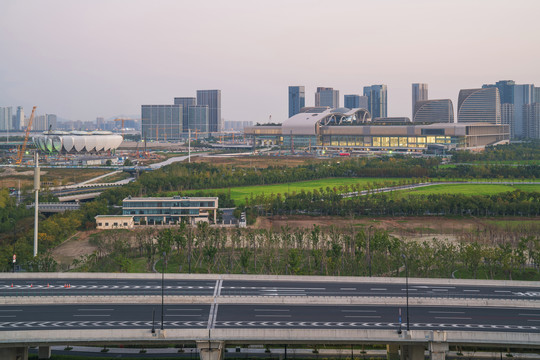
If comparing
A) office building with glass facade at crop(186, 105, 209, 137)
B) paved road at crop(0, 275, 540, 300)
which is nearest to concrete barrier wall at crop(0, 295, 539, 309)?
paved road at crop(0, 275, 540, 300)

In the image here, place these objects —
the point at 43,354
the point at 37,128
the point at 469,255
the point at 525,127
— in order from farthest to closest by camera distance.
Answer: the point at 37,128
the point at 525,127
the point at 469,255
the point at 43,354

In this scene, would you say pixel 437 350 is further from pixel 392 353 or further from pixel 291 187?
pixel 291 187

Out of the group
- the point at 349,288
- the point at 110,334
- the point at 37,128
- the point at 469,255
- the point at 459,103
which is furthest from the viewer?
the point at 37,128

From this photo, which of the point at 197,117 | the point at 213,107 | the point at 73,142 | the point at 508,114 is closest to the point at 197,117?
the point at 197,117

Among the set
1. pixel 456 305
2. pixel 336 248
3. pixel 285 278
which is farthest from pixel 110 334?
pixel 336 248

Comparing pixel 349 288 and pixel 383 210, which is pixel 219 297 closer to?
pixel 349 288

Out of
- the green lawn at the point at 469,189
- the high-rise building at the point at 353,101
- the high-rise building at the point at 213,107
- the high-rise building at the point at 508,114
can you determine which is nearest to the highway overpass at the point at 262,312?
the green lawn at the point at 469,189

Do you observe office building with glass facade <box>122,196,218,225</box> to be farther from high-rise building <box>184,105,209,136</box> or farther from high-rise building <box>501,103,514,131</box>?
high-rise building <box>184,105,209,136</box>
